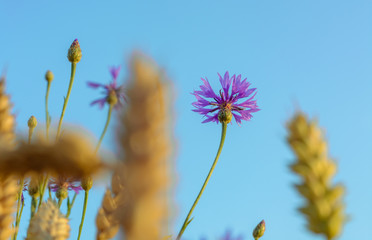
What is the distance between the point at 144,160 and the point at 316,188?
0.75 ft

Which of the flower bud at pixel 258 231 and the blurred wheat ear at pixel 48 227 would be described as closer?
the blurred wheat ear at pixel 48 227

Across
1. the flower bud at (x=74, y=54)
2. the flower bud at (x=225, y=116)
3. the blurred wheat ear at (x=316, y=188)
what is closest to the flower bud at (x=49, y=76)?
the flower bud at (x=74, y=54)

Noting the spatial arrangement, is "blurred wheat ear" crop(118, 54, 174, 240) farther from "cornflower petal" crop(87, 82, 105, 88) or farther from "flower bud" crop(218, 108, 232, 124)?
"cornflower petal" crop(87, 82, 105, 88)

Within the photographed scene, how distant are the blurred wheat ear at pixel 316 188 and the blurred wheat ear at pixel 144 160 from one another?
190mm

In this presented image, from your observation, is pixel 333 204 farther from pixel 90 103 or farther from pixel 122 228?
pixel 90 103

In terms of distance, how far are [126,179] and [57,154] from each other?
→ 9 centimetres

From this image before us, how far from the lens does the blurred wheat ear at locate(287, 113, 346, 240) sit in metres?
0.50

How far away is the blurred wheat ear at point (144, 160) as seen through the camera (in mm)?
345

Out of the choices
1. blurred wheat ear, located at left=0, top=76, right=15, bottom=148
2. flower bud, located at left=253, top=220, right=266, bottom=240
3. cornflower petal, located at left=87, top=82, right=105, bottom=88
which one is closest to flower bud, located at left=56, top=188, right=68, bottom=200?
flower bud, located at left=253, top=220, right=266, bottom=240

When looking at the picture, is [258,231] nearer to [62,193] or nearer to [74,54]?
[62,193]

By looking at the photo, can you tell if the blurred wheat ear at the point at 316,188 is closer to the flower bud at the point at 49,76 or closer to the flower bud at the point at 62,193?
the flower bud at the point at 62,193

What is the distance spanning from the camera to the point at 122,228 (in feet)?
1.19

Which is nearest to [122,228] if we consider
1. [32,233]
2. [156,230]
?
[156,230]

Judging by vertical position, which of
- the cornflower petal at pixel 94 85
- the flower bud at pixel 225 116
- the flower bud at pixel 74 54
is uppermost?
the cornflower petal at pixel 94 85
